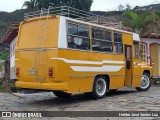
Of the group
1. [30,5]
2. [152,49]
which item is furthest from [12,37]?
[30,5]

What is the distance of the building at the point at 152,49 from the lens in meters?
22.4

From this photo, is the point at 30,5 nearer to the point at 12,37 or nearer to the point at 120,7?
the point at 12,37

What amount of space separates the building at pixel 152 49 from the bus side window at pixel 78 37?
9.98 meters

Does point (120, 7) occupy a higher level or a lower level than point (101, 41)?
higher

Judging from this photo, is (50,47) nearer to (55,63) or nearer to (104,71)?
(55,63)

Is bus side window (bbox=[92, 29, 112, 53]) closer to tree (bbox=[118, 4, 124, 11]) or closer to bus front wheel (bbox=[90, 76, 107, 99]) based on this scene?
bus front wheel (bbox=[90, 76, 107, 99])

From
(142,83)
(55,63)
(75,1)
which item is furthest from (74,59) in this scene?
(75,1)

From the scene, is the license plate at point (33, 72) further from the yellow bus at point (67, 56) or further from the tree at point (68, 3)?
the tree at point (68, 3)

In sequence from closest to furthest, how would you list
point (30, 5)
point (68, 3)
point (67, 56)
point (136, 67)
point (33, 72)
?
point (67, 56) → point (33, 72) → point (136, 67) → point (30, 5) → point (68, 3)

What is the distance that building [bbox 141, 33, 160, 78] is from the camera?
22406 millimetres

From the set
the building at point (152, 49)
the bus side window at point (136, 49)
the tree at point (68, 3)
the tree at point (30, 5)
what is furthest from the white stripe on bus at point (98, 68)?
the tree at point (68, 3)

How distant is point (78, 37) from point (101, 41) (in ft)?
4.84

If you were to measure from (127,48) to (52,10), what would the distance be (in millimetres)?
3905

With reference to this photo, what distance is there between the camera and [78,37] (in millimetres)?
12359
